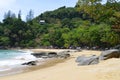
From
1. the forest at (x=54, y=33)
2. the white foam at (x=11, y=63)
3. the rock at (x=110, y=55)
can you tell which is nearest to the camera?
the rock at (x=110, y=55)

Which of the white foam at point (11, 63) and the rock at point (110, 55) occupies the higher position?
the rock at point (110, 55)

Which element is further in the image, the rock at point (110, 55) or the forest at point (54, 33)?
the forest at point (54, 33)

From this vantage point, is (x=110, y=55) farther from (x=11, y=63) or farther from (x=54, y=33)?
(x=54, y=33)

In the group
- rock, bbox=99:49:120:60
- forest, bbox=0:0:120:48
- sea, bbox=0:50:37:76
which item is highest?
forest, bbox=0:0:120:48

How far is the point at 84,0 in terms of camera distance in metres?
14.1

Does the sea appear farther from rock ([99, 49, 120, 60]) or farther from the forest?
the forest

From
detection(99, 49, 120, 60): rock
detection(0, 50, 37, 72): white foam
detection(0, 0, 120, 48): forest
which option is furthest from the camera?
detection(0, 0, 120, 48): forest

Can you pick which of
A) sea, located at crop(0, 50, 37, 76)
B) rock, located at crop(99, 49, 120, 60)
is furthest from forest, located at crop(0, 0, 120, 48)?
rock, located at crop(99, 49, 120, 60)

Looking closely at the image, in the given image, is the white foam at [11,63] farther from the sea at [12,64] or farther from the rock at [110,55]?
the rock at [110,55]

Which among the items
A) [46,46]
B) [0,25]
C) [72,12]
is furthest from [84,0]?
[72,12]

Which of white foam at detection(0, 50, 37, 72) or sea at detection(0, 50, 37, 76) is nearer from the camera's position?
sea at detection(0, 50, 37, 76)

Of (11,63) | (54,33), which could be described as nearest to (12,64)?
(11,63)

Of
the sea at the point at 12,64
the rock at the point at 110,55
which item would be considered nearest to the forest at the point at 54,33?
the sea at the point at 12,64

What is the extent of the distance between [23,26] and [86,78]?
115080 mm
